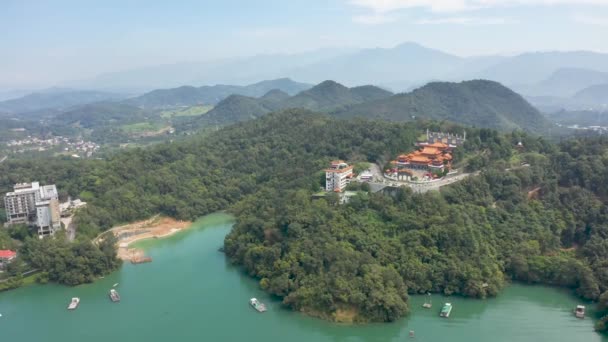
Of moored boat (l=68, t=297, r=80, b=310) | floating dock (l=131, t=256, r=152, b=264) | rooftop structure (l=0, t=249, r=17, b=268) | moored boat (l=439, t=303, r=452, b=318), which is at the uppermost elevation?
rooftop structure (l=0, t=249, r=17, b=268)

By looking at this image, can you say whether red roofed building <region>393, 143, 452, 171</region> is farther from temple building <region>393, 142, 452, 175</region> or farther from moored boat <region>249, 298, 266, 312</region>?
moored boat <region>249, 298, 266, 312</region>

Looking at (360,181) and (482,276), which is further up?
(360,181)

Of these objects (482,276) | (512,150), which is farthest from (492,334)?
(512,150)

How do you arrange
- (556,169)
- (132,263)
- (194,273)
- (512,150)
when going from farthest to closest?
(512,150)
(556,169)
(132,263)
(194,273)

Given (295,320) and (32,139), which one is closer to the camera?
(295,320)

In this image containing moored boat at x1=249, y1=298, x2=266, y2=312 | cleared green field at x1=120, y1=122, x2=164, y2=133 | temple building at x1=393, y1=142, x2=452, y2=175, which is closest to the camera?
moored boat at x1=249, y1=298, x2=266, y2=312

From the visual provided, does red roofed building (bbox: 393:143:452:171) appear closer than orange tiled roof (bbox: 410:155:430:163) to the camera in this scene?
Yes

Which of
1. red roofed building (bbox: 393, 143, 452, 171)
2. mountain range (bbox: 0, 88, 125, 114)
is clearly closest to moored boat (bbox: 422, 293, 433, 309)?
red roofed building (bbox: 393, 143, 452, 171)

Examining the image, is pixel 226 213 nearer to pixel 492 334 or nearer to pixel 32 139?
pixel 492 334
